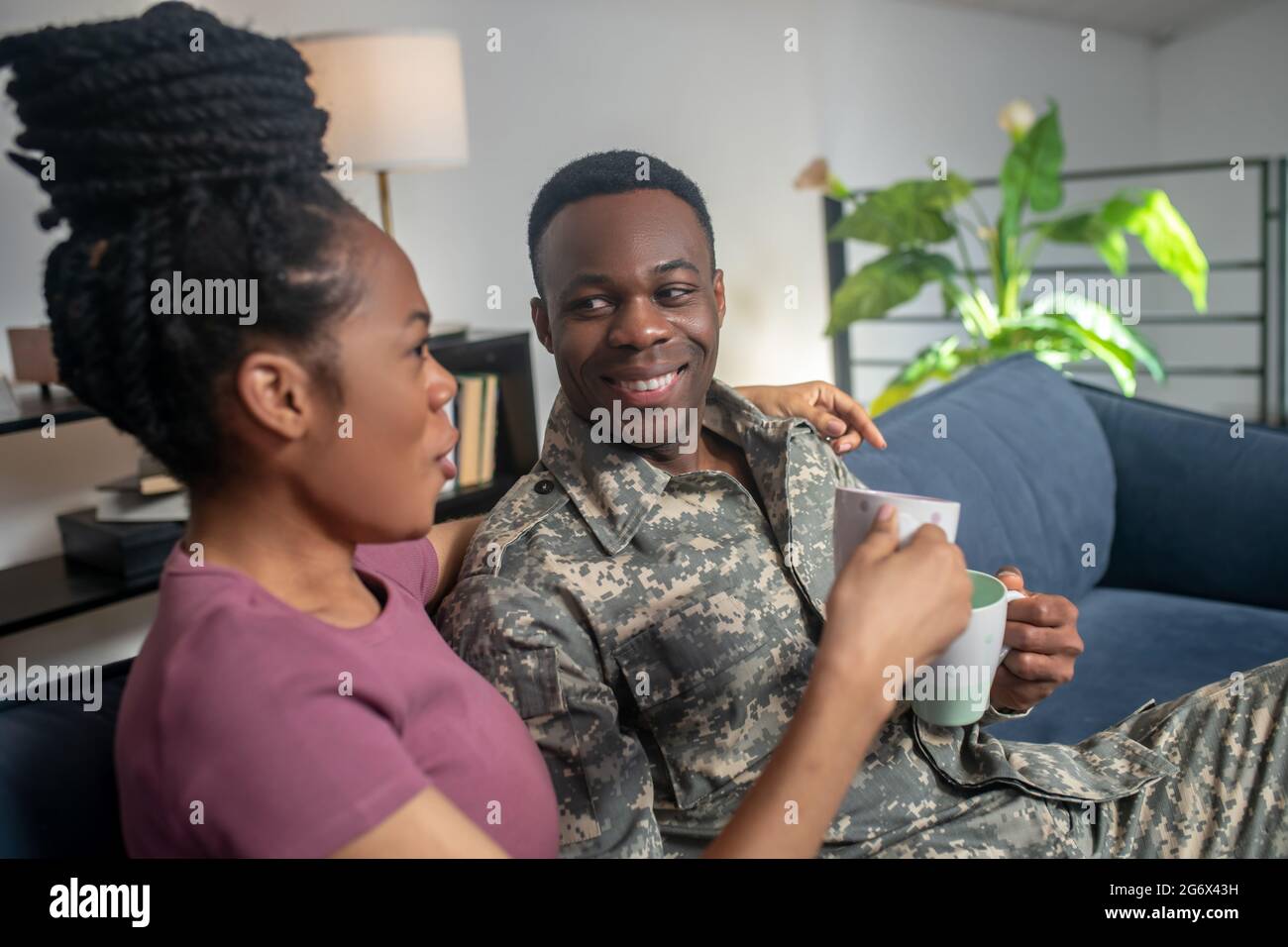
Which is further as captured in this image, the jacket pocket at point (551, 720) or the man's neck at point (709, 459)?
the man's neck at point (709, 459)

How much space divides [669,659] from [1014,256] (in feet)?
10.1

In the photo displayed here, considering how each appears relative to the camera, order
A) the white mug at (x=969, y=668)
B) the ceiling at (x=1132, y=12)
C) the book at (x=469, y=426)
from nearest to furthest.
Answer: the white mug at (x=969, y=668), the book at (x=469, y=426), the ceiling at (x=1132, y=12)

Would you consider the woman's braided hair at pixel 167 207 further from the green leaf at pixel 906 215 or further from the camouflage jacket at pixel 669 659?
the green leaf at pixel 906 215

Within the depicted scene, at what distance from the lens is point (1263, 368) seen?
377 centimetres

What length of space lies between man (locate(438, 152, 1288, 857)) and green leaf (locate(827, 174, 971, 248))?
2.52 m

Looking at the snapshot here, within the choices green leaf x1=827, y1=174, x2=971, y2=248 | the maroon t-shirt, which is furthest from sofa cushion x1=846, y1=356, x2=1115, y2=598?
green leaf x1=827, y1=174, x2=971, y2=248

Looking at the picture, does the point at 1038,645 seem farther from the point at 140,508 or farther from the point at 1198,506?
the point at 140,508

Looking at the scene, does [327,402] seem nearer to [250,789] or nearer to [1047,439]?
[250,789]

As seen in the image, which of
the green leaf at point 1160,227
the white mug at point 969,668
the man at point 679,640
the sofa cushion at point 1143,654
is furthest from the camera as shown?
the green leaf at point 1160,227

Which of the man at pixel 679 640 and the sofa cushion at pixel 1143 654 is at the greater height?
the man at pixel 679 640

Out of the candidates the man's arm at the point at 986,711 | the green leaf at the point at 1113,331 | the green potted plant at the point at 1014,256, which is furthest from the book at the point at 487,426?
the green leaf at the point at 1113,331

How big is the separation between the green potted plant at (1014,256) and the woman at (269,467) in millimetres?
2912

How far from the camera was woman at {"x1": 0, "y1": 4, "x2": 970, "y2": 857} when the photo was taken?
0.58 meters

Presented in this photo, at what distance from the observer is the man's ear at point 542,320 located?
1.06 m
